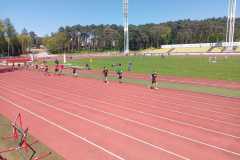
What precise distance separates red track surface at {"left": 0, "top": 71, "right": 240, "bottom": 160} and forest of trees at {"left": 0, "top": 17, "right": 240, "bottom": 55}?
95.9m

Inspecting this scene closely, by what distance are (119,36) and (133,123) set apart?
113 meters

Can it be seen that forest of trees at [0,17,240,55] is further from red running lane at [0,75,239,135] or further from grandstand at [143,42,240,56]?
red running lane at [0,75,239,135]

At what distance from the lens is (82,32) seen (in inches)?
5551

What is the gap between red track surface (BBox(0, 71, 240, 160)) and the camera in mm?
10141

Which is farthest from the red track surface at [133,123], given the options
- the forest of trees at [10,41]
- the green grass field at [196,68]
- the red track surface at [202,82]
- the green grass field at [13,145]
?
the forest of trees at [10,41]

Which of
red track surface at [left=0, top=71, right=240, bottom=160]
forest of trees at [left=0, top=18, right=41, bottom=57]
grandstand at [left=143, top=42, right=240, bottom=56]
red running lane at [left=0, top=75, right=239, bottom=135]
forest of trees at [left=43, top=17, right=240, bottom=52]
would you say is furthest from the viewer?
forest of trees at [left=43, top=17, right=240, bottom=52]

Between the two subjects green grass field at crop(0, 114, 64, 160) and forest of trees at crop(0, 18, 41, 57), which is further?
forest of trees at crop(0, 18, 41, 57)

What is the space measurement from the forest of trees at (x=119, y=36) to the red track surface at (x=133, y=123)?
95913 millimetres

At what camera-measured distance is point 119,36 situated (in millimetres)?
124188

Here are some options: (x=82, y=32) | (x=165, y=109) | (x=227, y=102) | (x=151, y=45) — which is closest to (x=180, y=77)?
(x=227, y=102)

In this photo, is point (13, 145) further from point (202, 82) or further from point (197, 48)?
point (197, 48)

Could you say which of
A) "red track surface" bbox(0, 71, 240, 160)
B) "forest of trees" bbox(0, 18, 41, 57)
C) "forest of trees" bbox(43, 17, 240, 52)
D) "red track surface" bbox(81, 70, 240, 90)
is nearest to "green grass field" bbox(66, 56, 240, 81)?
"red track surface" bbox(81, 70, 240, 90)

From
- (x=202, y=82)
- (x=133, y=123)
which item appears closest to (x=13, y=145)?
(x=133, y=123)

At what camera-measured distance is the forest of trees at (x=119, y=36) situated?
119 meters
